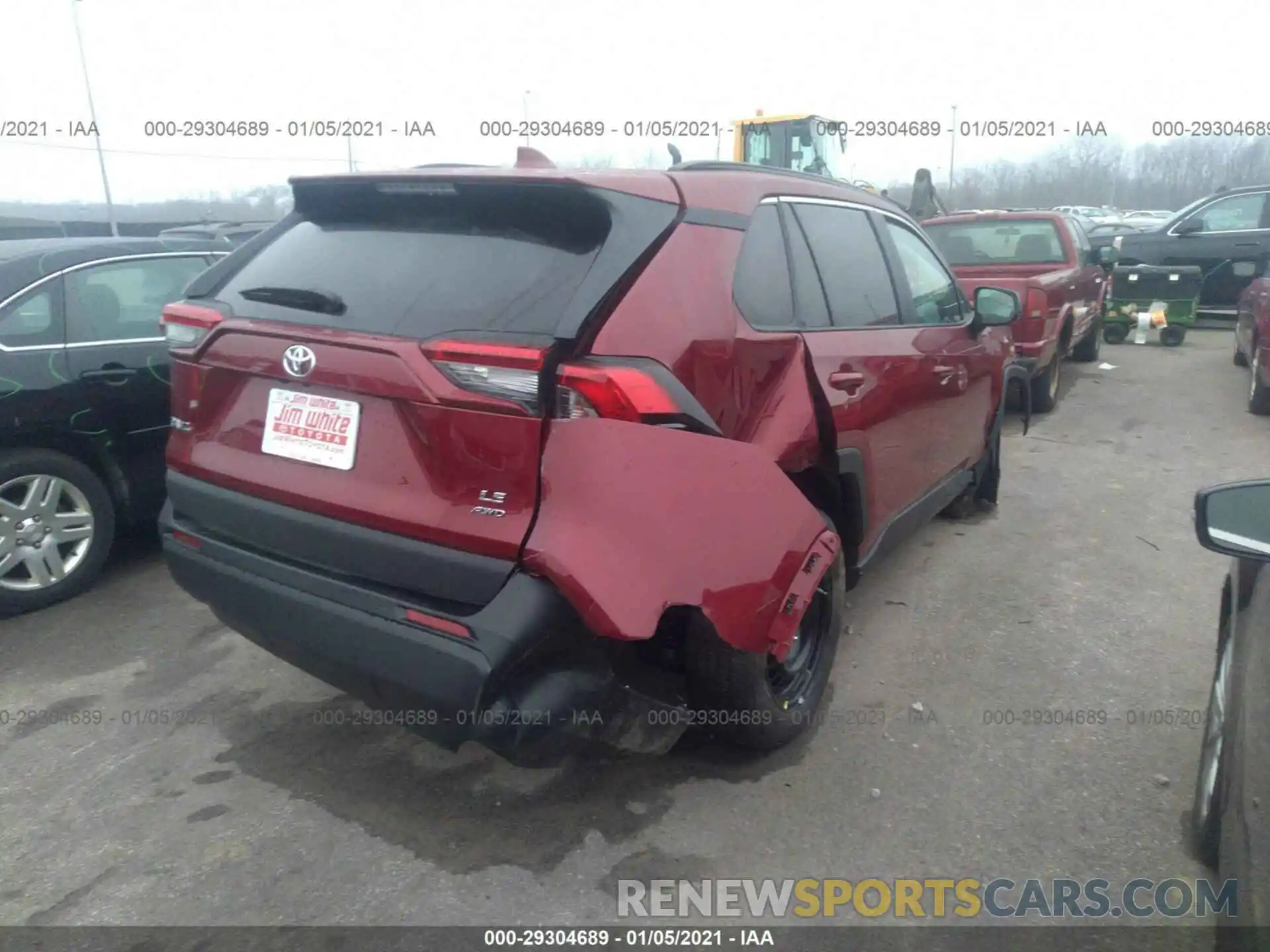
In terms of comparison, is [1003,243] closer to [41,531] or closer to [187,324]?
[187,324]

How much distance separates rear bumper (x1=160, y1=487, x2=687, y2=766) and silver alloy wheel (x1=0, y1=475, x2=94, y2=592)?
202 cm

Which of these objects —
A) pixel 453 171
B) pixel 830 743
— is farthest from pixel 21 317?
pixel 830 743

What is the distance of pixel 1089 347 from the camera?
35.1 feet

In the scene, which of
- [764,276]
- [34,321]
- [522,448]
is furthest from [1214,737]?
[34,321]

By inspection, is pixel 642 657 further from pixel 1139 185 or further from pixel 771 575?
pixel 1139 185

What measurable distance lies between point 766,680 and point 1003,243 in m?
7.28

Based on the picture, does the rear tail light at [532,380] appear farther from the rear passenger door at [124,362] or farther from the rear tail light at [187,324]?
the rear passenger door at [124,362]

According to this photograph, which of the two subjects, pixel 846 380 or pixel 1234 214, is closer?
pixel 846 380

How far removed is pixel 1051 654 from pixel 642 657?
2073 mm

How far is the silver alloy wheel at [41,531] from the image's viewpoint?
13.5 ft

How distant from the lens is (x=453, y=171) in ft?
8.61

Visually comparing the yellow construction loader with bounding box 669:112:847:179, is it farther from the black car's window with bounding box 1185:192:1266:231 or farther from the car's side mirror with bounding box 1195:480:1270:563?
the car's side mirror with bounding box 1195:480:1270:563

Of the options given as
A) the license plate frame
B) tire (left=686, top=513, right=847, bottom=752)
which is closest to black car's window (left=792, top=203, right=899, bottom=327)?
tire (left=686, top=513, right=847, bottom=752)

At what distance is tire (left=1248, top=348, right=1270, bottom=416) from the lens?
7688mm
